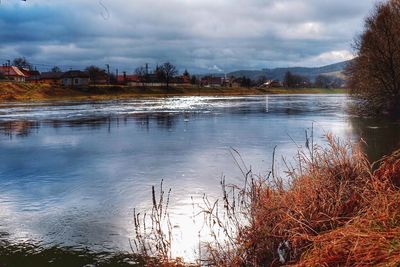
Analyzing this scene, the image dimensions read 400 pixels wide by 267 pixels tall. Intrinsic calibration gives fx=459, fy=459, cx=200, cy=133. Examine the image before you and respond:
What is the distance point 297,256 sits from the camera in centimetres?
660

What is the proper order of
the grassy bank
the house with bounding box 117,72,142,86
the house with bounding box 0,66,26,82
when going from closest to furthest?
1. the grassy bank
2. the house with bounding box 0,66,26,82
3. the house with bounding box 117,72,142,86

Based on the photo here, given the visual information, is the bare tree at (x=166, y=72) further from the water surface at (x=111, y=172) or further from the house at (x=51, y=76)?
the water surface at (x=111, y=172)

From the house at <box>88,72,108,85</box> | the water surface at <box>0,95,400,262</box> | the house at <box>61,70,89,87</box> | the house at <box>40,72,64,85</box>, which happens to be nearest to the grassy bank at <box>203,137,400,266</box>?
the water surface at <box>0,95,400,262</box>

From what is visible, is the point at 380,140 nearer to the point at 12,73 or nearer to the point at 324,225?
the point at 324,225

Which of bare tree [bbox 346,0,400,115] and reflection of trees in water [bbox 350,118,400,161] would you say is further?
bare tree [bbox 346,0,400,115]

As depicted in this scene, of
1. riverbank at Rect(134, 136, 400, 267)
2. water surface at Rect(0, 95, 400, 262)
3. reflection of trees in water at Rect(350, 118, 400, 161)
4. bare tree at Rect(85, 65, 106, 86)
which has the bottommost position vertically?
water surface at Rect(0, 95, 400, 262)

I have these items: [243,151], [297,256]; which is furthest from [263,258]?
[243,151]

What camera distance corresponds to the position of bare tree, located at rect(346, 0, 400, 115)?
4006 cm

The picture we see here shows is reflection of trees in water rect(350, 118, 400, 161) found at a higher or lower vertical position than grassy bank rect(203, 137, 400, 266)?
lower

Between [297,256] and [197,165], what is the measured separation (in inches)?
416

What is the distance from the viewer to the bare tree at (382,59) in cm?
4006

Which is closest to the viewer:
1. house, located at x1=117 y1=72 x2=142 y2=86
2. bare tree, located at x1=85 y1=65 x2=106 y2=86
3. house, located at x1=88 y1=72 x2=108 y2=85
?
bare tree, located at x1=85 y1=65 x2=106 y2=86

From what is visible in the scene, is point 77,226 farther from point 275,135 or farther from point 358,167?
point 275,135

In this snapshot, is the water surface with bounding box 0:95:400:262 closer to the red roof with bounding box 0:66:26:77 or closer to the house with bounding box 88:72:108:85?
the house with bounding box 88:72:108:85
